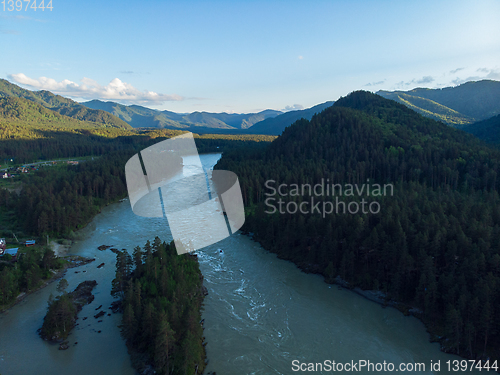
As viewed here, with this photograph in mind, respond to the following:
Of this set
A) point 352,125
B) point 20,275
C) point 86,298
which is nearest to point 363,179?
point 352,125

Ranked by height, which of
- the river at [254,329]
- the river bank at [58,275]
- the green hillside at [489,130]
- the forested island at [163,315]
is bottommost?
the river at [254,329]

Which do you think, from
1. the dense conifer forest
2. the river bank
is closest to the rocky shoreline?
the river bank

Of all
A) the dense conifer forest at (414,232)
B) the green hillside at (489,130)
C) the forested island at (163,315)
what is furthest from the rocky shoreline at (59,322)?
the green hillside at (489,130)

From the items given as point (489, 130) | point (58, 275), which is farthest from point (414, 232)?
point (489, 130)

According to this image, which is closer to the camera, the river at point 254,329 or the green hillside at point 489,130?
the river at point 254,329

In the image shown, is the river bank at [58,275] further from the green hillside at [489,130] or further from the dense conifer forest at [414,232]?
the green hillside at [489,130]

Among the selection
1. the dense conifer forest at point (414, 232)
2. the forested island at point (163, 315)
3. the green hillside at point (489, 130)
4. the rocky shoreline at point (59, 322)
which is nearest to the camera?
the forested island at point (163, 315)

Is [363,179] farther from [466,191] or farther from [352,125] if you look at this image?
[352,125]
